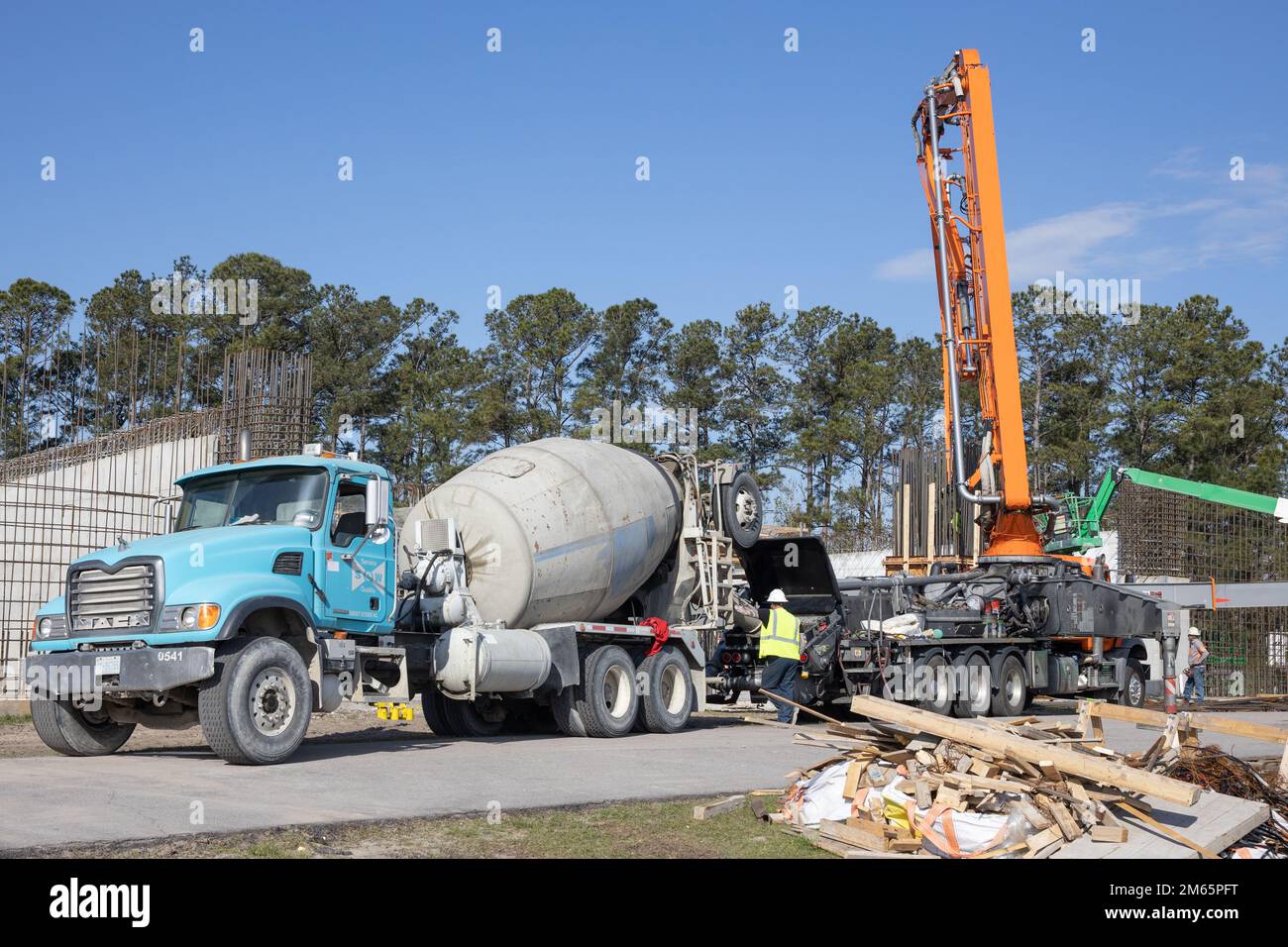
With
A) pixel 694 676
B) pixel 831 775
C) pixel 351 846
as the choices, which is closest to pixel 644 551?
pixel 694 676

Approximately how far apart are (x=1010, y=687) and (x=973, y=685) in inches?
43.6

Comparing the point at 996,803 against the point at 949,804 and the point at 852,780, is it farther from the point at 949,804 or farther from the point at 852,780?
the point at 852,780

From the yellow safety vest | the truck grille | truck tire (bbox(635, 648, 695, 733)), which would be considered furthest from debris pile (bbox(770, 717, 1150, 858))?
the yellow safety vest

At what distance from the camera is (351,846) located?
7781mm

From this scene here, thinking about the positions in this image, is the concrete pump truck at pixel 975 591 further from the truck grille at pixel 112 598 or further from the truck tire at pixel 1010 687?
the truck grille at pixel 112 598

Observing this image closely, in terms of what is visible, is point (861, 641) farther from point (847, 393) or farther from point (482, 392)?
point (847, 393)

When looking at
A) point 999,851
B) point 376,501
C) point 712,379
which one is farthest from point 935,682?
point 712,379

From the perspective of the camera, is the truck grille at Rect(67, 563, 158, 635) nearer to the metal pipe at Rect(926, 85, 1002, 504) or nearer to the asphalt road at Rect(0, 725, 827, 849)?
the asphalt road at Rect(0, 725, 827, 849)

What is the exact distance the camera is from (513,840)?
26.8 ft

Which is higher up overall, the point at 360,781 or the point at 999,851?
the point at 999,851

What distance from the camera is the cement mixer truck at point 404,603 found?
11.4 meters

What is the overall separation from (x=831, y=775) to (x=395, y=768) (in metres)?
4.36

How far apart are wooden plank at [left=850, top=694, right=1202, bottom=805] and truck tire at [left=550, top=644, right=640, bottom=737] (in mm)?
6193

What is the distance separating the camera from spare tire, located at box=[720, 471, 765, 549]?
17672mm
